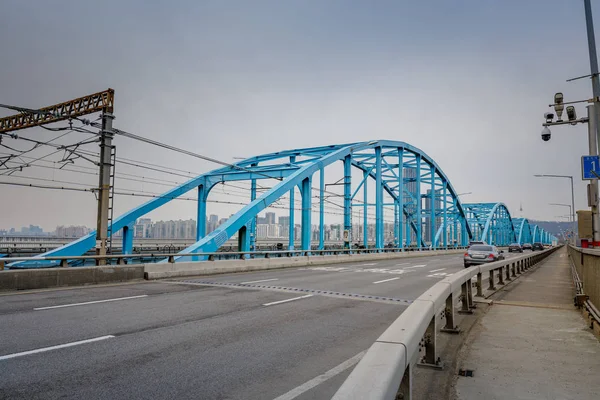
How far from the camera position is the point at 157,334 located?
704cm

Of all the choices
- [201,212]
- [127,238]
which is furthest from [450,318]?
[201,212]

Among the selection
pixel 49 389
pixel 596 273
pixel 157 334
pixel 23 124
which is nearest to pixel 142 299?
pixel 157 334

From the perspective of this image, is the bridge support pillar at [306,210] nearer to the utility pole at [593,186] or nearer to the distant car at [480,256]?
the distant car at [480,256]

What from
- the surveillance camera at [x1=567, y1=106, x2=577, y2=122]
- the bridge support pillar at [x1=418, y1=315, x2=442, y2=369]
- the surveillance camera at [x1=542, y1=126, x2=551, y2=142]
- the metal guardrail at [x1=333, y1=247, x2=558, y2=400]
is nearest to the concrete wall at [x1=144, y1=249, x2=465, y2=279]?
the bridge support pillar at [x1=418, y1=315, x2=442, y2=369]

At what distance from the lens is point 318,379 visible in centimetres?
505

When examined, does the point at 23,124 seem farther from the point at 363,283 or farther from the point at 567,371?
the point at 567,371

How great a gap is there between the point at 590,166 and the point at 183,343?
13357 mm

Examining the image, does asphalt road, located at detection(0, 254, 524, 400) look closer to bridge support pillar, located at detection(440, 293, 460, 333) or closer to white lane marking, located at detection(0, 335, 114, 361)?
white lane marking, located at detection(0, 335, 114, 361)

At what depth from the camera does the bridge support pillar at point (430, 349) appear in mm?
5176

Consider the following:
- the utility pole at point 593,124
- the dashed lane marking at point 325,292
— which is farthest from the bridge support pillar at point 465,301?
the utility pole at point 593,124

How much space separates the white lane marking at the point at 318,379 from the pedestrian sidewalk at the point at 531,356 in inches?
55.0

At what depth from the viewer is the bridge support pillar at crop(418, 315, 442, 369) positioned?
5.18 meters

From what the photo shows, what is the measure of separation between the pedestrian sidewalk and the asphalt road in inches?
64.6

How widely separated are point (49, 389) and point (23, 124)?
81.0 ft
